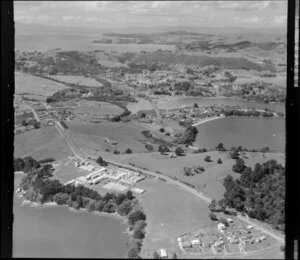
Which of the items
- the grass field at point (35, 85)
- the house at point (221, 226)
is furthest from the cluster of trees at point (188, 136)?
the grass field at point (35, 85)

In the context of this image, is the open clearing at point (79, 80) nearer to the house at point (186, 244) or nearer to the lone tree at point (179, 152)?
the lone tree at point (179, 152)

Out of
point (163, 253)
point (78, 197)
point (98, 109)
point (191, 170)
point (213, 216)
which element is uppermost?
point (98, 109)

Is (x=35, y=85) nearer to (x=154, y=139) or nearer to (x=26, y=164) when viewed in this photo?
(x=26, y=164)

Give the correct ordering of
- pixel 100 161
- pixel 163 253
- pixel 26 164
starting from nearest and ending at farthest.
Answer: pixel 163 253, pixel 26 164, pixel 100 161

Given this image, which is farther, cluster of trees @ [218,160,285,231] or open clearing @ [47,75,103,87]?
open clearing @ [47,75,103,87]

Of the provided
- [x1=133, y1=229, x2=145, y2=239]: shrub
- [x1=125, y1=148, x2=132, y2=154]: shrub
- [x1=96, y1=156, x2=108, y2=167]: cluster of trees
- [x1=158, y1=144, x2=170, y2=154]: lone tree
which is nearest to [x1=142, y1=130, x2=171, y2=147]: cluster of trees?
[x1=158, y1=144, x2=170, y2=154]: lone tree

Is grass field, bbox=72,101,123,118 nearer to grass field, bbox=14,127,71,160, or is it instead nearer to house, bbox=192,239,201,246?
grass field, bbox=14,127,71,160

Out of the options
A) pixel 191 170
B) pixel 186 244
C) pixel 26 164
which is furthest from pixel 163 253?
pixel 26 164
